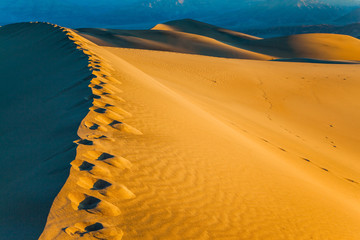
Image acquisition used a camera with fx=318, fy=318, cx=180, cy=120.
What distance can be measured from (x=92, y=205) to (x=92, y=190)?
0.15 meters

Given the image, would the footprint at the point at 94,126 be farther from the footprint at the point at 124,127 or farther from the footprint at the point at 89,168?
the footprint at the point at 89,168

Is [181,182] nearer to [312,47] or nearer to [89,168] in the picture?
[89,168]

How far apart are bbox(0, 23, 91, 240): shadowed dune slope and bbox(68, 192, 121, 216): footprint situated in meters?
0.14

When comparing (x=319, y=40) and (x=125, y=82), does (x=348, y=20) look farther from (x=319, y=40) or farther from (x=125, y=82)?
(x=125, y=82)

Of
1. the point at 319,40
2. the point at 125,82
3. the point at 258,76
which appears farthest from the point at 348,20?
the point at 125,82

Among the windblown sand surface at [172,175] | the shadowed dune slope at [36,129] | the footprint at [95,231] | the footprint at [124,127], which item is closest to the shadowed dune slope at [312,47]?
the windblown sand surface at [172,175]

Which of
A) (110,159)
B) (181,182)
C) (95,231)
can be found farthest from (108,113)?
(95,231)

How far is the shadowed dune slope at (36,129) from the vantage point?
6.38 feet

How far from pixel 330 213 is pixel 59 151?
2518mm

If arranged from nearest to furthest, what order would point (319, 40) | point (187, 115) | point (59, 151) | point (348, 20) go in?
1. point (59, 151)
2. point (187, 115)
3. point (319, 40)
4. point (348, 20)

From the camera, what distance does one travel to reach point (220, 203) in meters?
2.41

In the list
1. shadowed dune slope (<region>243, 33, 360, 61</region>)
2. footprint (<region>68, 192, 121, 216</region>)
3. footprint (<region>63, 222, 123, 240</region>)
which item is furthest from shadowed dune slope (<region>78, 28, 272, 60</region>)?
footprint (<region>63, 222, 123, 240</region>)

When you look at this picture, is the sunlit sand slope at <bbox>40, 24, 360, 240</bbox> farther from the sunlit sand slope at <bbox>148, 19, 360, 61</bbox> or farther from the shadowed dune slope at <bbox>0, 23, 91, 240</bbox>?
the sunlit sand slope at <bbox>148, 19, 360, 61</bbox>

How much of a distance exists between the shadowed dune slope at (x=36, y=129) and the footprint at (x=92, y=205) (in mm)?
136
